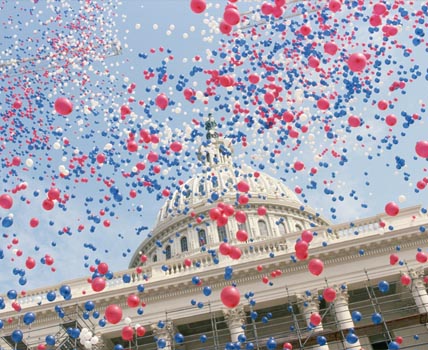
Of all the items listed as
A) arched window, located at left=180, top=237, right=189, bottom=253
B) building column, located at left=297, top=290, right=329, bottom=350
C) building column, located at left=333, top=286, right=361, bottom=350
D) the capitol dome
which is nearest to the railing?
building column, located at left=297, top=290, right=329, bottom=350

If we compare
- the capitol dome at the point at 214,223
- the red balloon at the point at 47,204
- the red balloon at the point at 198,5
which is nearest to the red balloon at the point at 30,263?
the red balloon at the point at 47,204

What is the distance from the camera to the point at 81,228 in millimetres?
19188

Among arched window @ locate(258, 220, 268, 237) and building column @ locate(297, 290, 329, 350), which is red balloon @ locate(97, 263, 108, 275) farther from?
arched window @ locate(258, 220, 268, 237)

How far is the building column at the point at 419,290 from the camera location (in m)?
25.7

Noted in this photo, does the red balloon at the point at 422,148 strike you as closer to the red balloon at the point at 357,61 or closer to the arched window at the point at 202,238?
the red balloon at the point at 357,61

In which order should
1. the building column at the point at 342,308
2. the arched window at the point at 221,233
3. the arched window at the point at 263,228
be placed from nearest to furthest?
1. the building column at the point at 342,308
2. the arched window at the point at 221,233
3. the arched window at the point at 263,228

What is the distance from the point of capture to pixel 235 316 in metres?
27.4

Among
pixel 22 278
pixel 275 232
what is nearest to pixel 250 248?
pixel 22 278

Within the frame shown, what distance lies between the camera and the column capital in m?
27.4

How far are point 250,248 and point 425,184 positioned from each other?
46.1 feet

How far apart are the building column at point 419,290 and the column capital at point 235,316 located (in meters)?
8.28

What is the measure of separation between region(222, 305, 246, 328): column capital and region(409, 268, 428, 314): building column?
8284mm

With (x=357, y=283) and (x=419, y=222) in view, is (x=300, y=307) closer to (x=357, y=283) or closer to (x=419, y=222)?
(x=357, y=283)

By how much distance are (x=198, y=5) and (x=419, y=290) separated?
59.7 feet
